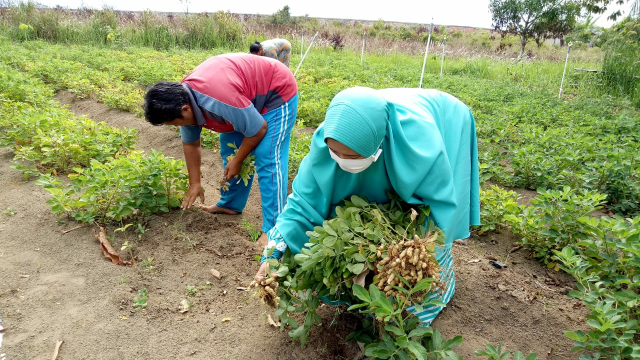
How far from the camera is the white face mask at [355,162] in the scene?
1.57 meters

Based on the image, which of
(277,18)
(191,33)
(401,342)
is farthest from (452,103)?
(277,18)

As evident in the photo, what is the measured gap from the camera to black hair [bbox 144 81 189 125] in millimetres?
2229

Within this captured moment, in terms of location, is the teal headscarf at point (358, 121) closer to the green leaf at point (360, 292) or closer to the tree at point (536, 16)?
the green leaf at point (360, 292)

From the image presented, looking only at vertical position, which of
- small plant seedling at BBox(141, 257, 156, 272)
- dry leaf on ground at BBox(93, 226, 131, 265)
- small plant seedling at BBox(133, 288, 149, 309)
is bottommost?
small plant seedling at BBox(133, 288, 149, 309)

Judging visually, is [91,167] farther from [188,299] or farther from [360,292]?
[360,292]

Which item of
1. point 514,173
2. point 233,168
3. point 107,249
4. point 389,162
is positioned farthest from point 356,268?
point 514,173

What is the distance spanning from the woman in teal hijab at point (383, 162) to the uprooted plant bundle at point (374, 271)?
88 mm

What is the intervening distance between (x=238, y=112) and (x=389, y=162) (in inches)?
43.4

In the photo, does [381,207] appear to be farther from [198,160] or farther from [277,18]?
[277,18]

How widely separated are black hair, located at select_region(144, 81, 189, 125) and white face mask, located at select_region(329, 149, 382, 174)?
1082mm

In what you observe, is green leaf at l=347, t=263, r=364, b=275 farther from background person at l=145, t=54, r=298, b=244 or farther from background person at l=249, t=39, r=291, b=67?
background person at l=249, t=39, r=291, b=67

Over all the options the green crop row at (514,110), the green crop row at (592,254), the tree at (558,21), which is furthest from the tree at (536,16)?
the green crop row at (592,254)

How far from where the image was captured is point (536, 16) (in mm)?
19344

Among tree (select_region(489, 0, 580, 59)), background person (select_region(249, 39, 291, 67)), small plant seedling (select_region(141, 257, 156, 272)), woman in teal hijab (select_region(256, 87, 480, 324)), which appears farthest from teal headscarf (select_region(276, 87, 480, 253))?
tree (select_region(489, 0, 580, 59))
